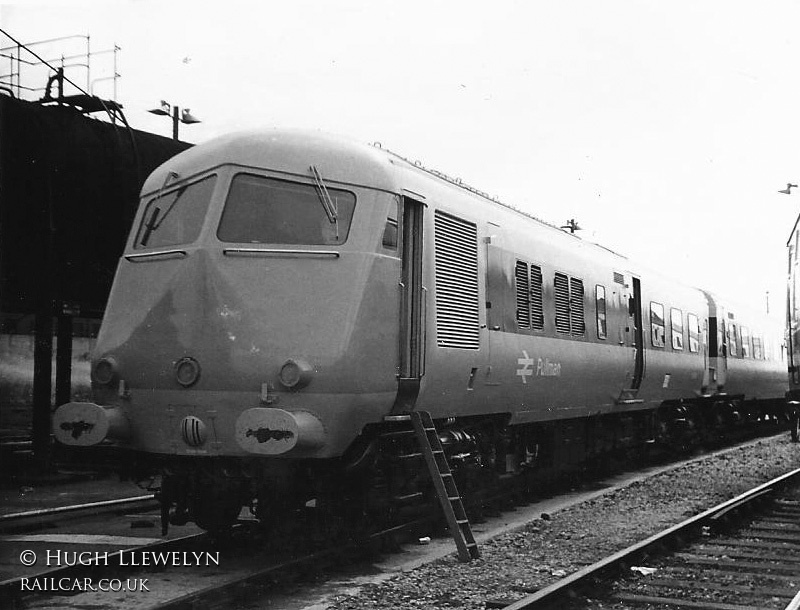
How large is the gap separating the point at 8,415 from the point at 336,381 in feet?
63.9

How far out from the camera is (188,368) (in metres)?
7.57

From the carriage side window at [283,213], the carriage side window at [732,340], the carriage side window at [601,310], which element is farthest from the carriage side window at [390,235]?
the carriage side window at [732,340]

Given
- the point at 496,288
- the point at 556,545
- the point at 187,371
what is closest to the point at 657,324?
the point at 496,288

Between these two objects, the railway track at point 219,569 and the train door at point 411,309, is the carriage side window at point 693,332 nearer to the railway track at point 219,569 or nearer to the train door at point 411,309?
the railway track at point 219,569

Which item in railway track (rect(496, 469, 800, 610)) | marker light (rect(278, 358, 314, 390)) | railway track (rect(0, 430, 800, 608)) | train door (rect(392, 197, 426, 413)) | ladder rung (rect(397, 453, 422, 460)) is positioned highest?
train door (rect(392, 197, 426, 413))

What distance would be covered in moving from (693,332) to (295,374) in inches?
576

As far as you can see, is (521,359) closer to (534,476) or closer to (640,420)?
(534,476)

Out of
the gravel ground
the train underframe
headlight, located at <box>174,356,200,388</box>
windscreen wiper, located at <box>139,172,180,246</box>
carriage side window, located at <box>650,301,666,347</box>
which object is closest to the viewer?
the gravel ground

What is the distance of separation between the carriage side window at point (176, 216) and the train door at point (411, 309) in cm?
163

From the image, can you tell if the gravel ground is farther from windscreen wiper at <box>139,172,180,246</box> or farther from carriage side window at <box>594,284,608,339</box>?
windscreen wiper at <box>139,172,180,246</box>

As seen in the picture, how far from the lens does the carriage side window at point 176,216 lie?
800 cm

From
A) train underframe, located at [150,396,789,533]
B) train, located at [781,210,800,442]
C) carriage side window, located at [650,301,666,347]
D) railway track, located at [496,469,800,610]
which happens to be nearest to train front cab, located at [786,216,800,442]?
train, located at [781,210,800,442]

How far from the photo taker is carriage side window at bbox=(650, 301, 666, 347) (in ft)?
55.2

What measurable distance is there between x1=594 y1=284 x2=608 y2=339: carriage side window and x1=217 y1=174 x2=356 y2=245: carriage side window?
6495 millimetres
